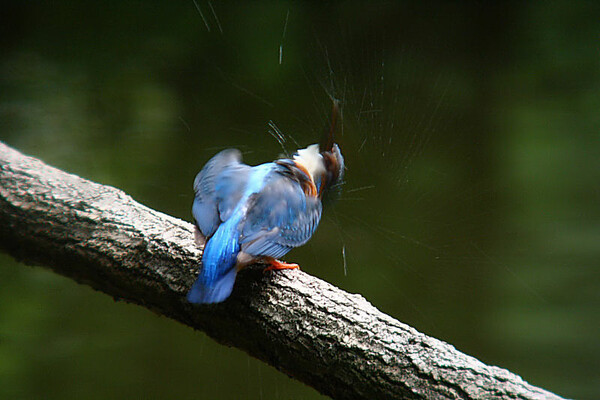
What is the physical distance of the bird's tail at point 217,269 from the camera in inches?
23.8

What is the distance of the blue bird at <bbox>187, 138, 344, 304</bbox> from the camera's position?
2.06 ft

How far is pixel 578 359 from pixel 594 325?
13 cm

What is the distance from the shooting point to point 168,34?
1524 millimetres

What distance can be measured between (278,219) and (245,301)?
14 cm

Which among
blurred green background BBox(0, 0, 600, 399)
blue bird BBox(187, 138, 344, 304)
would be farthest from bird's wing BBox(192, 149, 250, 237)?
blurred green background BBox(0, 0, 600, 399)

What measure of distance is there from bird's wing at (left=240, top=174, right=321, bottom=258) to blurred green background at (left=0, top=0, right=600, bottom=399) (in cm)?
61

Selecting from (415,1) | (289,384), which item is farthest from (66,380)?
(415,1)

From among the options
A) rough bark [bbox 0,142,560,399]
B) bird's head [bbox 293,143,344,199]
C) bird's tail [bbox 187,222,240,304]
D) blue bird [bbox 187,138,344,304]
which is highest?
bird's head [bbox 293,143,344,199]

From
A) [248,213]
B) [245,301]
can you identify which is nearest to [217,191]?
[248,213]

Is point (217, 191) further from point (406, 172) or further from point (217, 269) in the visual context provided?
point (406, 172)

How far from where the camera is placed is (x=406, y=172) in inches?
53.8

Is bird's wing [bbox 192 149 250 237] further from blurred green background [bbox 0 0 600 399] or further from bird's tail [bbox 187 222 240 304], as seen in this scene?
blurred green background [bbox 0 0 600 399]

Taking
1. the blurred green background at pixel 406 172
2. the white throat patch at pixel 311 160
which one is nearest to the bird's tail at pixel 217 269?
the white throat patch at pixel 311 160

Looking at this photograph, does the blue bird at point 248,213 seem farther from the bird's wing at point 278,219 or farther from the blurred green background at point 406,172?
the blurred green background at point 406,172
